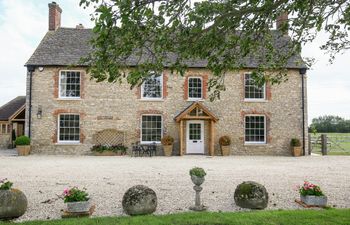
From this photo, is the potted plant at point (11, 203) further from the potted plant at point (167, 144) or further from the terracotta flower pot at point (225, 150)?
the terracotta flower pot at point (225, 150)

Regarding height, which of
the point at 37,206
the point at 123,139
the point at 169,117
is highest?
the point at 169,117

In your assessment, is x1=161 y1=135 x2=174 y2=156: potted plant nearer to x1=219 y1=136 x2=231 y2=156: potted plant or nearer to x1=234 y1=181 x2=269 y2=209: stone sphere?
x1=219 y1=136 x2=231 y2=156: potted plant

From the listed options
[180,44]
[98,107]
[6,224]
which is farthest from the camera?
[98,107]

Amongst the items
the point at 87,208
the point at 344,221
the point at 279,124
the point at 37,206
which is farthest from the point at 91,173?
the point at 279,124

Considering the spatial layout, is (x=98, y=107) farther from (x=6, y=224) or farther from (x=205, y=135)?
(x=6, y=224)

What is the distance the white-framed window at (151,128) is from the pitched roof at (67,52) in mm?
3732

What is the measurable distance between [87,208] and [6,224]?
4.99 feet

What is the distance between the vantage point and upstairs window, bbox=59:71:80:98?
20016 millimetres

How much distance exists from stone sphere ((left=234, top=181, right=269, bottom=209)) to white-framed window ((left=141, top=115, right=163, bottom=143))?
13.3 metres

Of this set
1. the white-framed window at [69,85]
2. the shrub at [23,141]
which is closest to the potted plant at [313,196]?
the white-framed window at [69,85]

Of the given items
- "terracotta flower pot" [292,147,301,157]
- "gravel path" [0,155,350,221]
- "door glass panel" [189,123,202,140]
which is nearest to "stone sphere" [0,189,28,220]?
"gravel path" [0,155,350,221]

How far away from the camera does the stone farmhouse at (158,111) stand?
19625 mm

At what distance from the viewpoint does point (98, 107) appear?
19.8m

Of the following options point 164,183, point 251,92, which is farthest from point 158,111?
point 164,183
